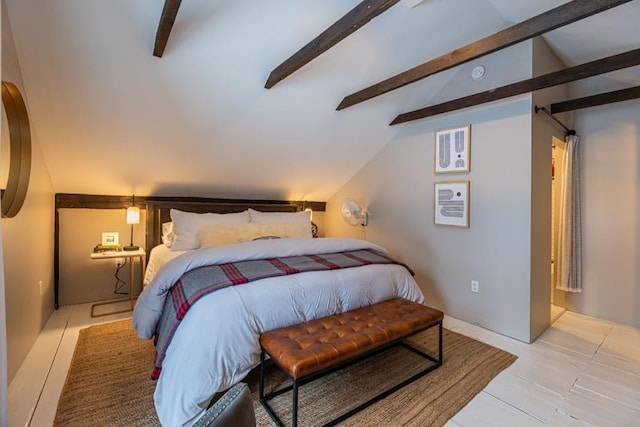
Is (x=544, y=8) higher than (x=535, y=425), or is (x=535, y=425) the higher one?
(x=544, y=8)

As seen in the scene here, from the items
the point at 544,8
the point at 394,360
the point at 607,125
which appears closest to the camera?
the point at 394,360

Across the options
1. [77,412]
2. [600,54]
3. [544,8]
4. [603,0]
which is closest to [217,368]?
[77,412]

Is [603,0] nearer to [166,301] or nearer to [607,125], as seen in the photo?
[607,125]

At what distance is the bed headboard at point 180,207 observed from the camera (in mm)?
3443

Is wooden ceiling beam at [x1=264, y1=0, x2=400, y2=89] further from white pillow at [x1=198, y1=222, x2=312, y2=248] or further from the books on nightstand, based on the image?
the books on nightstand

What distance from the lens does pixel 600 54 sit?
2.77 metres

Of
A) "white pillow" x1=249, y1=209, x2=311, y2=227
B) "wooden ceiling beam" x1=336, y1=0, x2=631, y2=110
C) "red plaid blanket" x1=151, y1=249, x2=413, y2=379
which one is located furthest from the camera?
"white pillow" x1=249, y1=209, x2=311, y2=227

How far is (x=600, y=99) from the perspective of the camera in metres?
2.66

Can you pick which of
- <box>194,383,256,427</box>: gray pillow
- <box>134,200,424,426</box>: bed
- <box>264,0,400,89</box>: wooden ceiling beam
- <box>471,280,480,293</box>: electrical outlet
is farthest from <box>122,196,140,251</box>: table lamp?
<box>471,280,480,293</box>: electrical outlet

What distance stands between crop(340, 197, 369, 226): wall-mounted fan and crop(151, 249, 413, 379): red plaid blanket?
147 centimetres

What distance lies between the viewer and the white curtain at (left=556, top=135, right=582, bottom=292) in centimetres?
317

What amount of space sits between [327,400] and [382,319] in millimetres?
572

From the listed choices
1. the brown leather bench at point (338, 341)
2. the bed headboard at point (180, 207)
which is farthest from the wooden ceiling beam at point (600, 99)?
the bed headboard at point (180, 207)

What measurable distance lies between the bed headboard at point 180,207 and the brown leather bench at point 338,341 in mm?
2352
